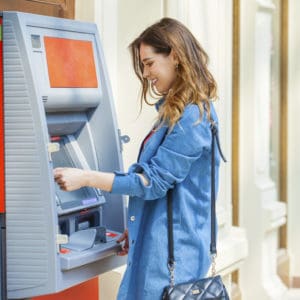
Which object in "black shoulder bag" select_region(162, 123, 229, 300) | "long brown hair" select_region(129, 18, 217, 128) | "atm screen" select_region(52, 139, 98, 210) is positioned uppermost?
"long brown hair" select_region(129, 18, 217, 128)

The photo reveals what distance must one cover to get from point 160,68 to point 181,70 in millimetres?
72

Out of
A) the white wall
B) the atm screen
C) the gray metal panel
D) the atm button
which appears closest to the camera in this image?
the gray metal panel

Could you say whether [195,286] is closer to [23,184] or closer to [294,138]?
[23,184]

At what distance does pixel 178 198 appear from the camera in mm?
2709

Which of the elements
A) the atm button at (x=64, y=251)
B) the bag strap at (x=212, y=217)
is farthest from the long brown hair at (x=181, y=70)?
the atm button at (x=64, y=251)

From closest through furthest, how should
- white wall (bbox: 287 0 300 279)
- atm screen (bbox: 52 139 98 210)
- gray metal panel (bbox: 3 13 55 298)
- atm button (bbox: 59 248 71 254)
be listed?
gray metal panel (bbox: 3 13 55 298) < atm button (bbox: 59 248 71 254) < atm screen (bbox: 52 139 98 210) < white wall (bbox: 287 0 300 279)

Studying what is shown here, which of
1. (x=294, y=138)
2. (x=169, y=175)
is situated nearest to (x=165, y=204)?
(x=169, y=175)

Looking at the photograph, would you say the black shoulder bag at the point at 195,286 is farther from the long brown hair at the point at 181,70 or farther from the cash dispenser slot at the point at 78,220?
the cash dispenser slot at the point at 78,220

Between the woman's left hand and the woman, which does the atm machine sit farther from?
the woman

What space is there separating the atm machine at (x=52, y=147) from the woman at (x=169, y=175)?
0.44 feet

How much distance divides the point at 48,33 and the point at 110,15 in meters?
0.89

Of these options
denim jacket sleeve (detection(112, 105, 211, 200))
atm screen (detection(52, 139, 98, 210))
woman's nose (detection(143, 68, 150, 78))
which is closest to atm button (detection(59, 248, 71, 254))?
atm screen (detection(52, 139, 98, 210))

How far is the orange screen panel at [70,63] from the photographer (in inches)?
107

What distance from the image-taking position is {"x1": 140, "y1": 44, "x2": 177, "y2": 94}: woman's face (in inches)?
108
